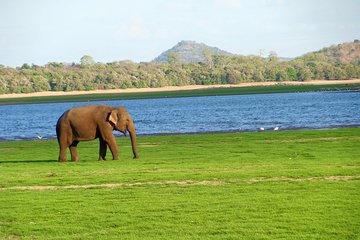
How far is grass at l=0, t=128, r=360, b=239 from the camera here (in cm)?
1582

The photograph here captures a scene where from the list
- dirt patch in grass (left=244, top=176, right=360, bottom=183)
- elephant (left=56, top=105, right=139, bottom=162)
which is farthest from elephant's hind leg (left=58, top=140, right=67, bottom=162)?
dirt patch in grass (left=244, top=176, right=360, bottom=183)

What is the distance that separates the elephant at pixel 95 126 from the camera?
1228 inches

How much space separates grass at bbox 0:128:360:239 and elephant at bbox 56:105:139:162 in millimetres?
862

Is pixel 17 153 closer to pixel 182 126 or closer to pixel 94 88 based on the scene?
pixel 182 126

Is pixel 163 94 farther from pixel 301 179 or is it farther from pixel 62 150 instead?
pixel 301 179

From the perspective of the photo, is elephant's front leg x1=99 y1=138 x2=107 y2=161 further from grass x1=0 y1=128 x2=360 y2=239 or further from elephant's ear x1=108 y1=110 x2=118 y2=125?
elephant's ear x1=108 y1=110 x2=118 y2=125

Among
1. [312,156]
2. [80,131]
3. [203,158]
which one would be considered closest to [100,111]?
[80,131]

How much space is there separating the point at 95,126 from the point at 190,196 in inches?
489

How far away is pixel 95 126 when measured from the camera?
3139 centimetres

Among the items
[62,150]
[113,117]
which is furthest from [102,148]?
[62,150]

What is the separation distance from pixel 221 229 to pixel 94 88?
183 metres

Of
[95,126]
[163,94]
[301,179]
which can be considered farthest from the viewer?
[163,94]

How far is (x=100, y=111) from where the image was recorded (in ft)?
103

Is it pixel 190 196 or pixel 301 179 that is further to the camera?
pixel 301 179
